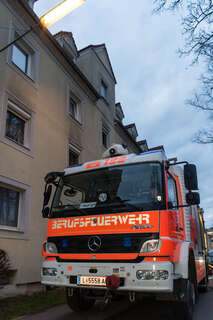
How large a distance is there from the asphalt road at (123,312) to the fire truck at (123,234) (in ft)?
1.23

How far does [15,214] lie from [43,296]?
256 cm

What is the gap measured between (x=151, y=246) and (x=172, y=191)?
1.29 m

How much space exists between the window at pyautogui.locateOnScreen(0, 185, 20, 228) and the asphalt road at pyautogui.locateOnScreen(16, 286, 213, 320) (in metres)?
3.10

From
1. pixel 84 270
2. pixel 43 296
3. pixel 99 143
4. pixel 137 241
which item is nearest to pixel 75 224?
pixel 84 270

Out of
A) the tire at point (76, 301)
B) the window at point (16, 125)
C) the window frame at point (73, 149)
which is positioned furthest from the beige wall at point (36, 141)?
the tire at point (76, 301)

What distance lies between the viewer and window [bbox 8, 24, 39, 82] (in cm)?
1007

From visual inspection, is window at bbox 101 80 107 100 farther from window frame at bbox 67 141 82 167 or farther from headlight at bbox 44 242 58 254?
headlight at bbox 44 242 58 254

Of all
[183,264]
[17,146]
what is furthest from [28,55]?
[183,264]

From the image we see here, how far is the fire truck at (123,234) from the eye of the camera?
404cm

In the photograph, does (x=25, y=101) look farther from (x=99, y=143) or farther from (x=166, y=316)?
(x=166, y=316)

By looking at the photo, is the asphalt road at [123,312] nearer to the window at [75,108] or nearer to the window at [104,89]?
the window at [75,108]

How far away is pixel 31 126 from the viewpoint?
33.0ft

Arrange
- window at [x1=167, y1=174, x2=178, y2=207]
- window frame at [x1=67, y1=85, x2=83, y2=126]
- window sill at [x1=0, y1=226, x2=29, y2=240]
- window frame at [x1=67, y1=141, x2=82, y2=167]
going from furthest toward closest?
window frame at [x1=67, y1=85, x2=83, y2=126] → window frame at [x1=67, y1=141, x2=82, y2=167] → window sill at [x1=0, y1=226, x2=29, y2=240] → window at [x1=167, y1=174, x2=178, y2=207]

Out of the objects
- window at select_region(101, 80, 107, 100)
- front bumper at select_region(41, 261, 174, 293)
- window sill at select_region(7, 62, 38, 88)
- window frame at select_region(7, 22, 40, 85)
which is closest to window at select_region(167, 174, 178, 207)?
front bumper at select_region(41, 261, 174, 293)
